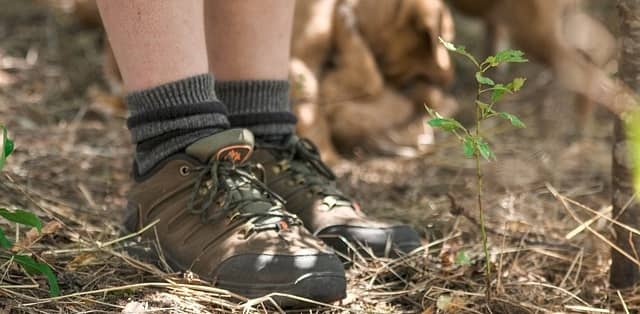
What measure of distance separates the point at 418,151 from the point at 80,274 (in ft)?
5.13

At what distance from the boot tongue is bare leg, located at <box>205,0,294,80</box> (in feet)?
0.71

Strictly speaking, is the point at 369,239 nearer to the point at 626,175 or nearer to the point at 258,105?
the point at 258,105

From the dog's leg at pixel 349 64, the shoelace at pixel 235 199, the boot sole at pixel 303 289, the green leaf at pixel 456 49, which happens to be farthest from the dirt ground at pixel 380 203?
the green leaf at pixel 456 49

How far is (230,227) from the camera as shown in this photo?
1276 millimetres

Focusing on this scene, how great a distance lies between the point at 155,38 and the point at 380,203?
848 mm

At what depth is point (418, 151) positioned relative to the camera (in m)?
2.63

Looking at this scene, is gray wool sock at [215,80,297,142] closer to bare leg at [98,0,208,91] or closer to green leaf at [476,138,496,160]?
bare leg at [98,0,208,91]

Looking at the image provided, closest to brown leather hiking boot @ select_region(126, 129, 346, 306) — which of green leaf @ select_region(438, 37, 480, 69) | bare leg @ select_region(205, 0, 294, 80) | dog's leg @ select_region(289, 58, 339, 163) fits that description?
bare leg @ select_region(205, 0, 294, 80)

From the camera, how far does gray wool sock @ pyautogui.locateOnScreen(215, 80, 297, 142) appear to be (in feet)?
4.89

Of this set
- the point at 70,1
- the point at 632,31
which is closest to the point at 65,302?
the point at 632,31

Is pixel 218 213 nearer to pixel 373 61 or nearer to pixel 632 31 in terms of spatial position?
pixel 632 31

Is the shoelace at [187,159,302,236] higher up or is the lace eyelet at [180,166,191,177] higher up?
the lace eyelet at [180,166,191,177]

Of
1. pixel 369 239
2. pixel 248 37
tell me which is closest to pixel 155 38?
pixel 248 37

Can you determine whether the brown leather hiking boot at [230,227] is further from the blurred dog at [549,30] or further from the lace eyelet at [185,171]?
the blurred dog at [549,30]
